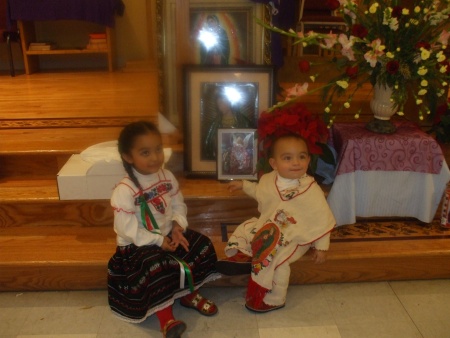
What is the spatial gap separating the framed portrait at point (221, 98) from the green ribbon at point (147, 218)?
27.6 inches

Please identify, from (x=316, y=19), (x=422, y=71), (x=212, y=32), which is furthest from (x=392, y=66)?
(x=316, y=19)

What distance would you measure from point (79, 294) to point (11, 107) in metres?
2.06

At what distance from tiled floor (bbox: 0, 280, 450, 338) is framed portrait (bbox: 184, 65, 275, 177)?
869mm

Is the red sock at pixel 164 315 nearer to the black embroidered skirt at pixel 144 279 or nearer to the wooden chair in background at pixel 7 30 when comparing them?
the black embroidered skirt at pixel 144 279

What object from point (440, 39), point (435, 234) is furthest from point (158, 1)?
point (435, 234)

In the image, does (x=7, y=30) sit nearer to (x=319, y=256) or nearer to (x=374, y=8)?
(x=374, y=8)

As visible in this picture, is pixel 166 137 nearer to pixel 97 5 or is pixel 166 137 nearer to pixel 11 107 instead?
pixel 11 107

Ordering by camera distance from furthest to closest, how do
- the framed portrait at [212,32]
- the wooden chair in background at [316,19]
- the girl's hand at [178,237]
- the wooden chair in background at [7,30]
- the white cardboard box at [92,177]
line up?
the wooden chair in background at [7,30] < the wooden chair in background at [316,19] < the framed portrait at [212,32] < the white cardboard box at [92,177] < the girl's hand at [178,237]

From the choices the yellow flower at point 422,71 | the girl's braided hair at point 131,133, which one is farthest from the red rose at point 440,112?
the girl's braided hair at point 131,133

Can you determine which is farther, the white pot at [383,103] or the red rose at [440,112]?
the red rose at [440,112]

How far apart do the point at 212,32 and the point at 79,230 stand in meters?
1.33

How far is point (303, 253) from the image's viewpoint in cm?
213

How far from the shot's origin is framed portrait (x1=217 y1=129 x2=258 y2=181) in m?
2.55

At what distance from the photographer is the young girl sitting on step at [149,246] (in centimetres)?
191
